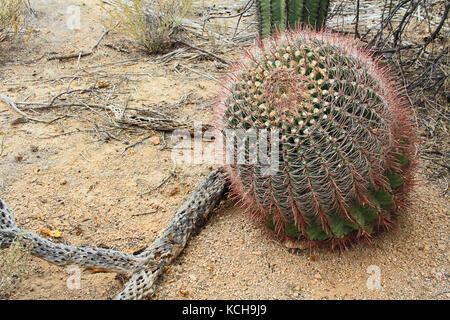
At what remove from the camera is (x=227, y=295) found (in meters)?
2.51

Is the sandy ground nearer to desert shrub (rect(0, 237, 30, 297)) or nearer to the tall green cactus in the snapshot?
desert shrub (rect(0, 237, 30, 297))

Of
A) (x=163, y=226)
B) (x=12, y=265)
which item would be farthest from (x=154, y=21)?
(x=12, y=265)

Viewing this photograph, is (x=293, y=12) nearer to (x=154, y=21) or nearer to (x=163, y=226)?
(x=154, y=21)

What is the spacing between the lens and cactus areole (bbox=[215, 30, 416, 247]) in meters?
2.28

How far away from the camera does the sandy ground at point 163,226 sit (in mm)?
2541

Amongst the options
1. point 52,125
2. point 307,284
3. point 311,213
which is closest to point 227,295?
point 307,284

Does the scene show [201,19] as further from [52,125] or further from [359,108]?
[359,108]

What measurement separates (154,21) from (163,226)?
3436mm

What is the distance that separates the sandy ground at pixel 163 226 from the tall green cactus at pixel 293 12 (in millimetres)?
1010

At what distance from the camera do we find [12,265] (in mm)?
2410

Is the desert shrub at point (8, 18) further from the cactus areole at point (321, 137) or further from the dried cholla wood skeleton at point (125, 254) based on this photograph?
the cactus areole at point (321, 137)

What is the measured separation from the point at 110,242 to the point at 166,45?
3513 mm

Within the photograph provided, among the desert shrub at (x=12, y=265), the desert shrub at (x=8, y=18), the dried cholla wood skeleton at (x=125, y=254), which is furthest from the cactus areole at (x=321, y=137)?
the desert shrub at (x=8, y=18)

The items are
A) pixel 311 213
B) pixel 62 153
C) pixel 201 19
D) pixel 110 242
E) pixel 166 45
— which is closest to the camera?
pixel 311 213
